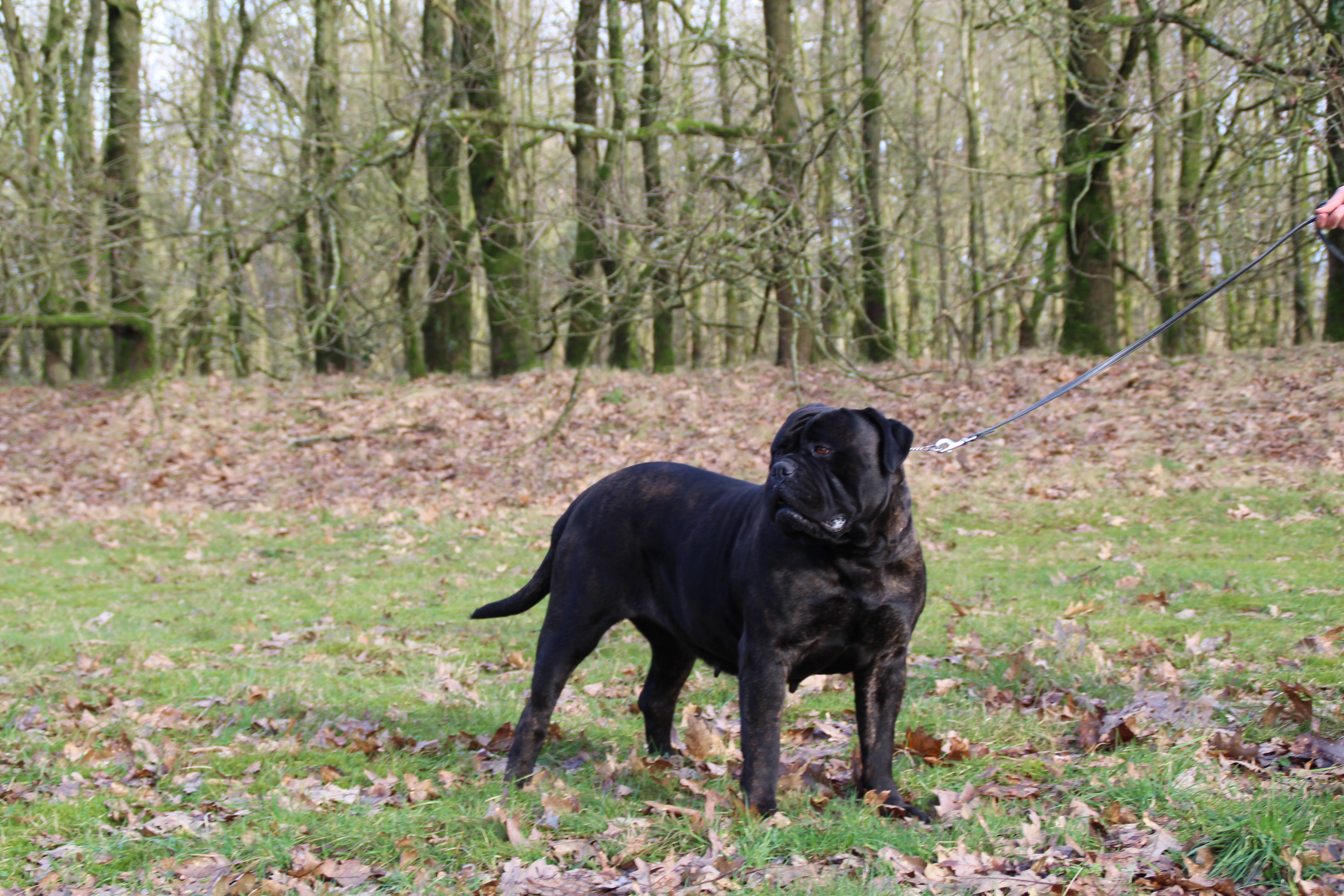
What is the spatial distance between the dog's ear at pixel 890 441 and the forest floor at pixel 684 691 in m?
1.26

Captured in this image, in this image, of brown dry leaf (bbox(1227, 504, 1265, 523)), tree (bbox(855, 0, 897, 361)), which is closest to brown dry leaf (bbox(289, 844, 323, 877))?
brown dry leaf (bbox(1227, 504, 1265, 523))

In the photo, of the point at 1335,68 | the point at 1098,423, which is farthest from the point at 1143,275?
the point at 1335,68

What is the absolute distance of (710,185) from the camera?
1395 cm

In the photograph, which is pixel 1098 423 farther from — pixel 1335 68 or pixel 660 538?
pixel 660 538

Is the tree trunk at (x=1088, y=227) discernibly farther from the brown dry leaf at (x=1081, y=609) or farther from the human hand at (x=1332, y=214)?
the human hand at (x=1332, y=214)

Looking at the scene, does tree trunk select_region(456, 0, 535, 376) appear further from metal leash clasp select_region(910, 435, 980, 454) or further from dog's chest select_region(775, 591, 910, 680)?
dog's chest select_region(775, 591, 910, 680)

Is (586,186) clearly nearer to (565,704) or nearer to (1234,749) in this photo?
(565,704)

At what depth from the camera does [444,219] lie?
1761 cm

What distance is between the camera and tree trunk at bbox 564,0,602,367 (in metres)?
14.5

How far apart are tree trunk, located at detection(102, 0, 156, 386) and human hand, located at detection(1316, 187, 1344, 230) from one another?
1660cm

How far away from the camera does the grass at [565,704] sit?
3.78 metres

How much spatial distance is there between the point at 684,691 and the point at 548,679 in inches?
61.3

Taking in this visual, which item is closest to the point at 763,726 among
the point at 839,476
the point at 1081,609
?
the point at 839,476

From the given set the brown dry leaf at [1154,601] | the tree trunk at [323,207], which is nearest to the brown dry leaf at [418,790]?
the brown dry leaf at [1154,601]
